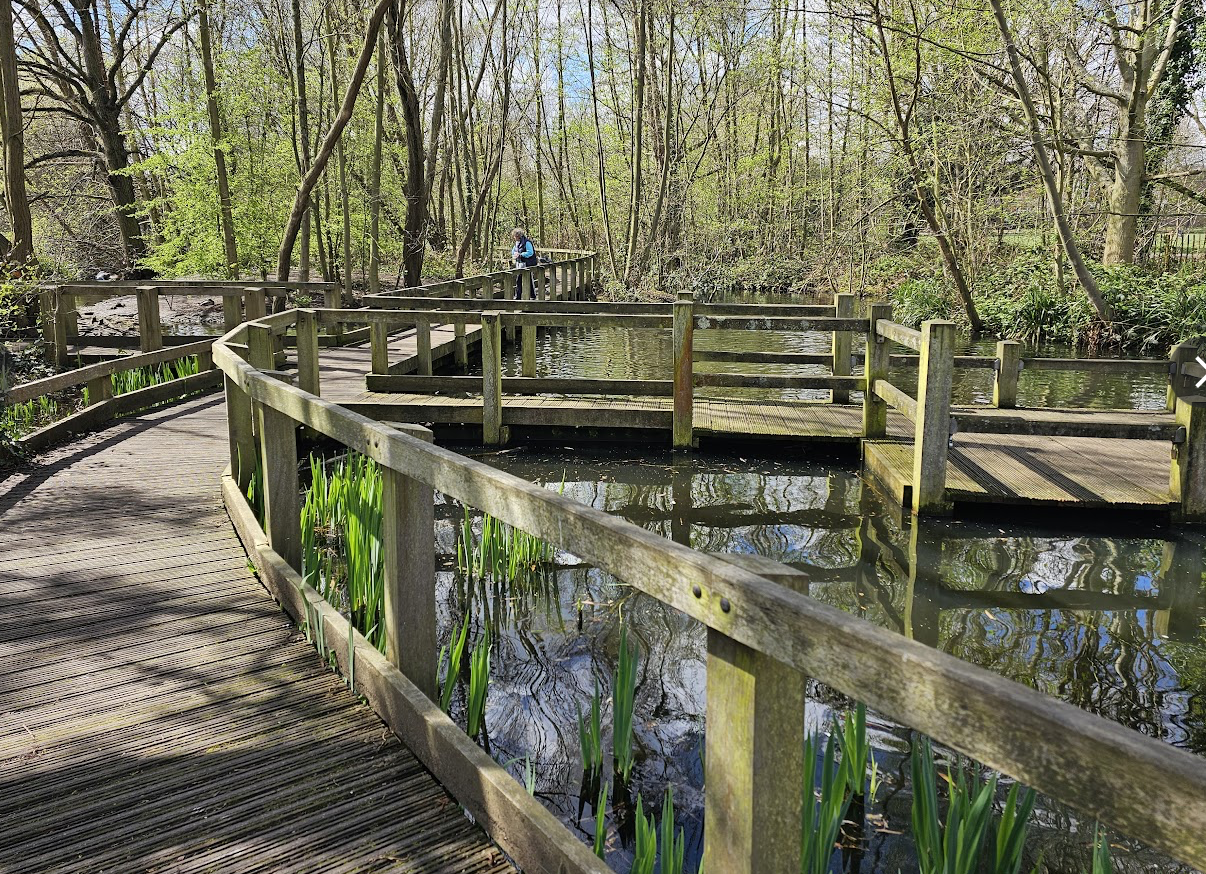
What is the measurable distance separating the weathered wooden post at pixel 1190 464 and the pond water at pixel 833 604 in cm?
22

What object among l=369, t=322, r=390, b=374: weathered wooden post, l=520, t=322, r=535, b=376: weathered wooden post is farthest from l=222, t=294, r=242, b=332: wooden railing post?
l=520, t=322, r=535, b=376: weathered wooden post

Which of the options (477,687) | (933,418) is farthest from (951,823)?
(933,418)

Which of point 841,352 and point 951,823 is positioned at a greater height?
point 841,352

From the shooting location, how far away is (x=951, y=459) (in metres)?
8.05

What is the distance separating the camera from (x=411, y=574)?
312 centimetres

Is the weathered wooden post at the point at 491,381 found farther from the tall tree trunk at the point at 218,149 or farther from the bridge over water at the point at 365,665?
the tall tree trunk at the point at 218,149

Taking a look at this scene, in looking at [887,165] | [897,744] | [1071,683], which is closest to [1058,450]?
[1071,683]

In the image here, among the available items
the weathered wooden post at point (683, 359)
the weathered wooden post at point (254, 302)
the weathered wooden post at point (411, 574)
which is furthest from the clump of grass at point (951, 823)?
the weathered wooden post at point (254, 302)

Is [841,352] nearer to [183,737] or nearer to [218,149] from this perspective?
[183,737]

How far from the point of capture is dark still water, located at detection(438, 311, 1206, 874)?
12.2ft

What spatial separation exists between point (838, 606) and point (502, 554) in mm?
1986

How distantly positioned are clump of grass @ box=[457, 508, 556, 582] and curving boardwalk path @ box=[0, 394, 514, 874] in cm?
123

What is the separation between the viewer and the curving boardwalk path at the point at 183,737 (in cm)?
261

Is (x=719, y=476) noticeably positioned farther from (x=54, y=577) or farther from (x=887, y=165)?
(x=887, y=165)
